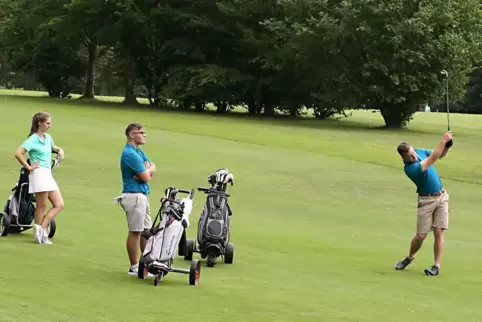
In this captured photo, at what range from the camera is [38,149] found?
13094mm

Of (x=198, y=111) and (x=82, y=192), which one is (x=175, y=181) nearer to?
(x=82, y=192)

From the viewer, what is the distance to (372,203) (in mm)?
22656

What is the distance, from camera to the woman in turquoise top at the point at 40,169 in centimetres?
1305

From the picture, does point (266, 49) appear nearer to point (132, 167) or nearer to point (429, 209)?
point (429, 209)

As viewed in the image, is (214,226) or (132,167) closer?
(132,167)

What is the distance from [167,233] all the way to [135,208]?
588 mm

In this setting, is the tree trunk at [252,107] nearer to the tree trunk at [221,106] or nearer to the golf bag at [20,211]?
the tree trunk at [221,106]

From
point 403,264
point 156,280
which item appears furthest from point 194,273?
point 403,264

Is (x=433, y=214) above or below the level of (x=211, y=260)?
above

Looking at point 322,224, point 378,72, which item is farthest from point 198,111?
point 322,224

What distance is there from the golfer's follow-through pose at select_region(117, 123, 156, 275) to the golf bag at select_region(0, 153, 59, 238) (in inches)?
119

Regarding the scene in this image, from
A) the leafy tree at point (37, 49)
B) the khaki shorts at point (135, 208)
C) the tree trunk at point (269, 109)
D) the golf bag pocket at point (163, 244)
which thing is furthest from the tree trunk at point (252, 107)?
the golf bag pocket at point (163, 244)

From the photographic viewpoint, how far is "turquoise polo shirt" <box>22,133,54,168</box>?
Result: 13047mm

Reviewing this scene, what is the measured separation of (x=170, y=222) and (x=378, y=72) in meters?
43.0
